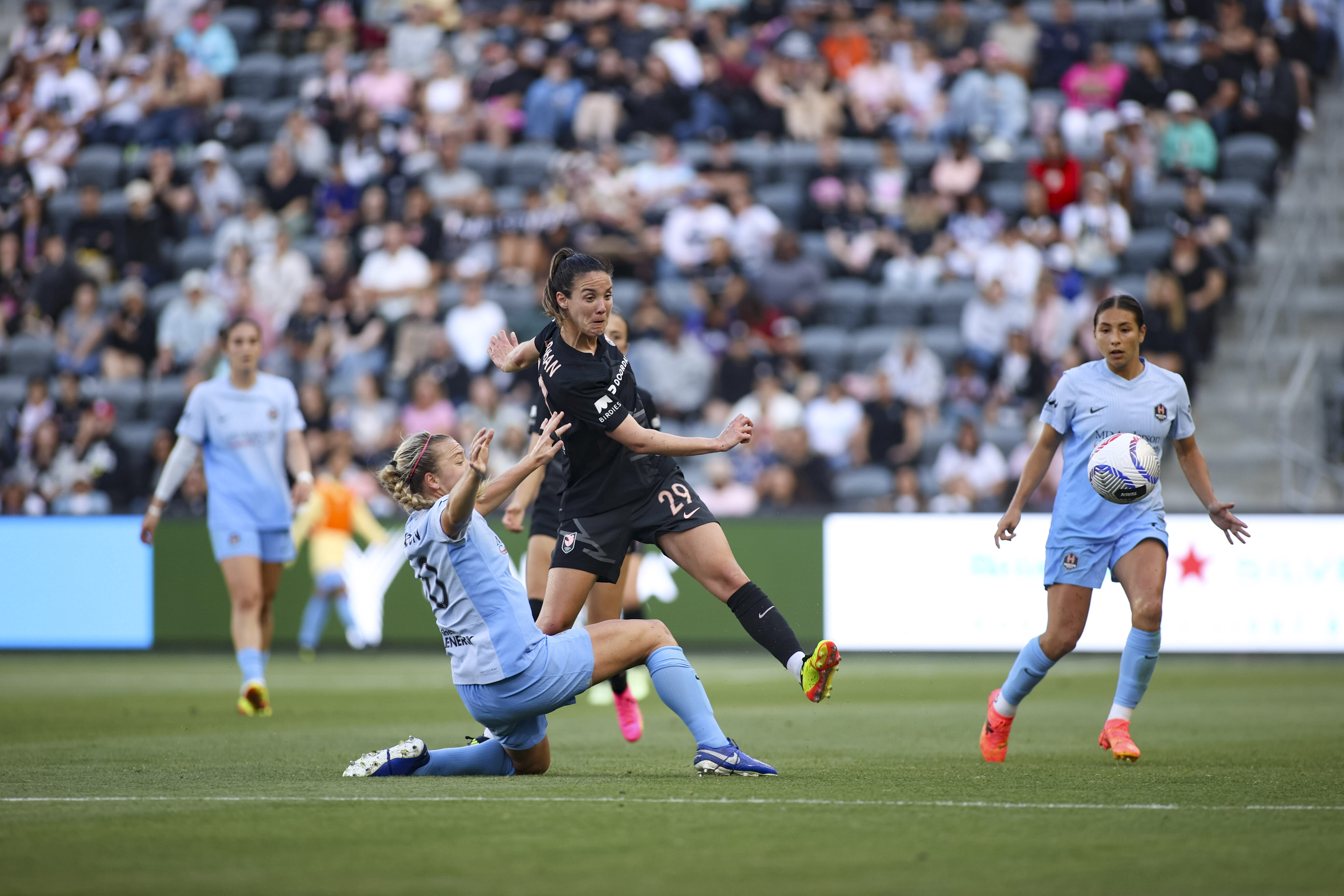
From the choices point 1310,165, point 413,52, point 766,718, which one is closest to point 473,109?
point 413,52

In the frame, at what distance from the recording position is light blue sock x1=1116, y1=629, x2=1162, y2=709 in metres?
7.56

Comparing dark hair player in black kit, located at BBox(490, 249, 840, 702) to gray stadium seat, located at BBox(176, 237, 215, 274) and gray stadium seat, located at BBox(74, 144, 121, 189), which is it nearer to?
gray stadium seat, located at BBox(176, 237, 215, 274)

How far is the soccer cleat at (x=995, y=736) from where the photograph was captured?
7.52m

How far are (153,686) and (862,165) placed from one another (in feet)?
35.5

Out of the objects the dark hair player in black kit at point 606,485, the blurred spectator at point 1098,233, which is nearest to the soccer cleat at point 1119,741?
the dark hair player in black kit at point 606,485

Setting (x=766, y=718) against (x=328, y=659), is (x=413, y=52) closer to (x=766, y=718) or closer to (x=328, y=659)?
(x=328, y=659)

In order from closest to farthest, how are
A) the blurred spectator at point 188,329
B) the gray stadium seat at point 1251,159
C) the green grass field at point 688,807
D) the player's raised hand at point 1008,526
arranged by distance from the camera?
the green grass field at point 688,807 < the player's raised hand at point 1008,526 < the gray stadium seat at point 1251,159 < the blurred spectator at point 188,329

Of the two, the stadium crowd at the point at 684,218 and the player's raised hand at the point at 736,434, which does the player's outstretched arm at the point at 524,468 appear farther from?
the stadium crowd at the point at 684,218

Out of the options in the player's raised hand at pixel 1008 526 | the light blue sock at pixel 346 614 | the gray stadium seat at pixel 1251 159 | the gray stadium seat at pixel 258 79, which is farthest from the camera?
the gray stadium seat at pixel 258 79

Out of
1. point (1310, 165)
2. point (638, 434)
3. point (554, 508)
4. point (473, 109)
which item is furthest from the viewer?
point (473, 109)

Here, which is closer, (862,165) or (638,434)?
(638,434)

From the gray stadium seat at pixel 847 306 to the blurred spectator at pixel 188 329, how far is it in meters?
7.17

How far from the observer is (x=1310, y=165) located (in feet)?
64.1

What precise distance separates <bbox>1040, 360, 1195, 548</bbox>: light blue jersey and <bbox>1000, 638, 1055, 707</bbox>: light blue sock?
1.65ft
